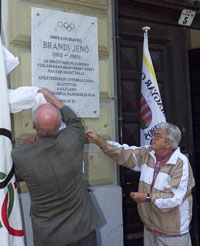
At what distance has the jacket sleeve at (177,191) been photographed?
3.61 metres

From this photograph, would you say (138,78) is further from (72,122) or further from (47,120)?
(47,120)

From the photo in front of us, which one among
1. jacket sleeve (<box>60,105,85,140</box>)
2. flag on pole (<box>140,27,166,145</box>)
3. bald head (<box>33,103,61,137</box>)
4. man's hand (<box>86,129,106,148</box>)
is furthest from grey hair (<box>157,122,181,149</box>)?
bald head (<box>33,103,61,137</box>)

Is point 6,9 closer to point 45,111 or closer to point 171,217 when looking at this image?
point 45,111

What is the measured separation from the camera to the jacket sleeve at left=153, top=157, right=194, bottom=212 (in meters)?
3.61

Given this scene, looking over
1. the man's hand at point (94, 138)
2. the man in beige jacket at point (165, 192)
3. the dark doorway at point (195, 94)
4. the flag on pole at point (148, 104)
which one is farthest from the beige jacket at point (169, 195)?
the dark doorway at point (195, 94)

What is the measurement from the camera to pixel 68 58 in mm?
4211

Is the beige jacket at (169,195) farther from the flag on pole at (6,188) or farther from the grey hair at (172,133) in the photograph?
the flag on pole at (6,188)

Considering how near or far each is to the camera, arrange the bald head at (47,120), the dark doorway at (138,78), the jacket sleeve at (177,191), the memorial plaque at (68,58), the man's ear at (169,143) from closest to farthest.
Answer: the bald head at (47,120) < the jacket sleeve at (177,191) < the man's ear at (169,143) < the memorial plaque at (68,58) < the dark doorway at (138,78)

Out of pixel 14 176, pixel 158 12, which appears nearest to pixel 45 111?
pixel 14 176

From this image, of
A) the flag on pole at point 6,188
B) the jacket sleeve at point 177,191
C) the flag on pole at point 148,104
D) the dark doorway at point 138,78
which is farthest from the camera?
the dark doorway at point 138,78

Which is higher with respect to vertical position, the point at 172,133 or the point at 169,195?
the point at 172,133

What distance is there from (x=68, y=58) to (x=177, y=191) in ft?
5.23

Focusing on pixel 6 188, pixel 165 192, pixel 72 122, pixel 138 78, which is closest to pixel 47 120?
A: pixel 72 122

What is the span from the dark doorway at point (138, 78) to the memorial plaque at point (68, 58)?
38 cm
